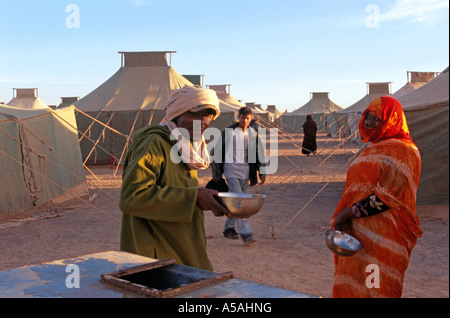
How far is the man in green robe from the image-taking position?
2.15 m

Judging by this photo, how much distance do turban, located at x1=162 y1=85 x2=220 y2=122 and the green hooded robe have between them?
11 centimetres

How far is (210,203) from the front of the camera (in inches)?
83.3

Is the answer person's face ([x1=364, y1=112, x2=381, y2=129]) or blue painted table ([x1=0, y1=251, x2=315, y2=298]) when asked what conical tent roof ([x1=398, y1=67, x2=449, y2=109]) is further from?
blue painted table ([x1=0, y1=251, x2=315, y2=298])

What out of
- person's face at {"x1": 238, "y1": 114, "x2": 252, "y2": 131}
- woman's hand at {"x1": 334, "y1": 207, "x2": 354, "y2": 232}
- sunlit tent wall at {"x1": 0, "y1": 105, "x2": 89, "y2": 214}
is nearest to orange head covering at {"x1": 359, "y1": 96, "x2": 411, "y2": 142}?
woman's hand at {"x1": 334, "y1": 207, "x2": 354, "y2": 232}

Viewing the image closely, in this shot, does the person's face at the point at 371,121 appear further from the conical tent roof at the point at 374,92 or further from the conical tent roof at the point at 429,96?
the conical tent roof at the point at 374,92

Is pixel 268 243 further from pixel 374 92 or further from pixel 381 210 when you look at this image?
pixel 374 92

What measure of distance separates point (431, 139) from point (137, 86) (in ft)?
34.8

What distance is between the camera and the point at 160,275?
2.01 m

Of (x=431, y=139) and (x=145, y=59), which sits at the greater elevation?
(x=145, y=59)

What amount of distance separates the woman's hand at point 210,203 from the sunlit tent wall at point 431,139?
19.9 ft

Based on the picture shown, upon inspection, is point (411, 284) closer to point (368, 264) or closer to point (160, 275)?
point (368, 264)

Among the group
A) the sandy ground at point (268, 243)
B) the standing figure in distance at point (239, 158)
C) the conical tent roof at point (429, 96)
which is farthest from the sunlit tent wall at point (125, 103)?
the standing figure in distance at point (239, 158)

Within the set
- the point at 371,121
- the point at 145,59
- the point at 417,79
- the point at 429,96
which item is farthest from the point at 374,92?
the point at 371,121

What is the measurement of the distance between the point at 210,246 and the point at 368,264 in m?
3.36
